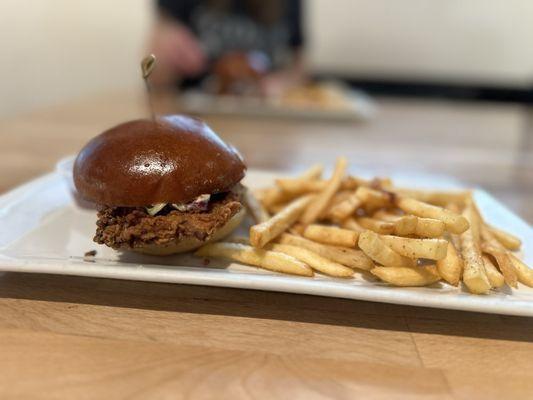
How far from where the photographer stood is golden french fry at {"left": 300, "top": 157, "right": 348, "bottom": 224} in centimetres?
169

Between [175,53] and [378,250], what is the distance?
4.90m

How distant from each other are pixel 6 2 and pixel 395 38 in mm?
5380

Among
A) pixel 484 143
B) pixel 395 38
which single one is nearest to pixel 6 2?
pixel 395 38

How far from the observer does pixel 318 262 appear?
1.36 meters

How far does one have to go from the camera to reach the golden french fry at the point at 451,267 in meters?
1.28

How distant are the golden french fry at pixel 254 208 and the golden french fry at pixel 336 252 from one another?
A: 15 centimetres

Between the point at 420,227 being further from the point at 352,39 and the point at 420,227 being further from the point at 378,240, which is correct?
the point at 352,39

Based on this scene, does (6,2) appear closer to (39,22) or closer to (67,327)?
(39,22)

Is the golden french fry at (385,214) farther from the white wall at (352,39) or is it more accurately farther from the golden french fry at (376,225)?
the white wall at (352,39)

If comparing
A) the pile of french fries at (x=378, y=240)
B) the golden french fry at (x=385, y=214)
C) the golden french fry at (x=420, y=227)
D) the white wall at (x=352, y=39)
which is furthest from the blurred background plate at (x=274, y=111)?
the white wall at (x=352, y=39)

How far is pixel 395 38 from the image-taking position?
7969 millimetres

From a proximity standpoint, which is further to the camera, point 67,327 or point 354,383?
point 67,327

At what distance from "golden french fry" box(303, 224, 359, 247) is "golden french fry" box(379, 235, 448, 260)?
114 mm

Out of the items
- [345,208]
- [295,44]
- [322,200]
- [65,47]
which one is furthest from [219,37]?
[345,208]
